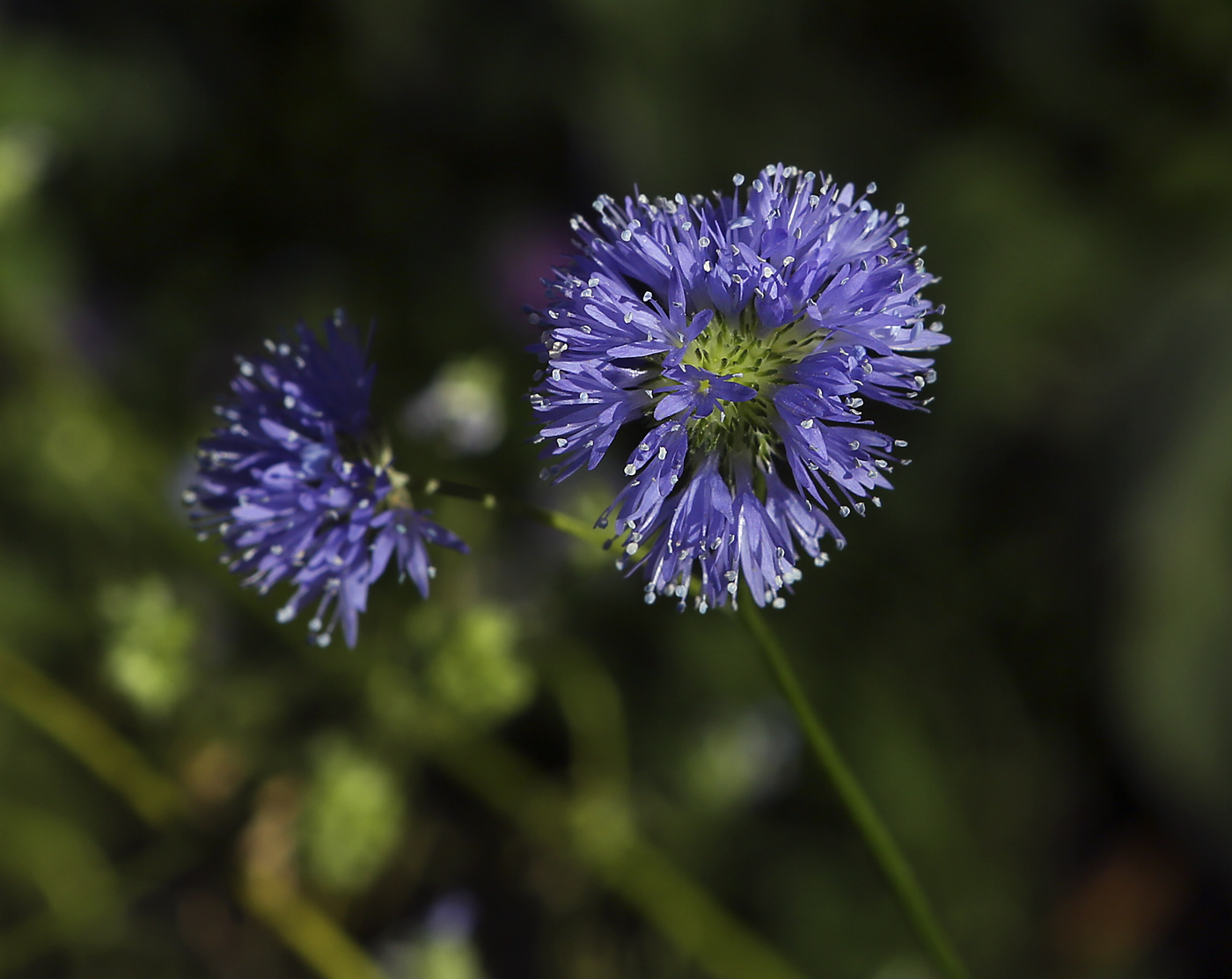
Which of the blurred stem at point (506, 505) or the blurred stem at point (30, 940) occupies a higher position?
the blurred stem at point (506, 505)

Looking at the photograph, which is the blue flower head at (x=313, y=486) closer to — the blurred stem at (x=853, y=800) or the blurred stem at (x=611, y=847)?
the blurred stem at (x=853, y=800)

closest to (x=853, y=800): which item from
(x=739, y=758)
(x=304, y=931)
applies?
(x=739, y=758)

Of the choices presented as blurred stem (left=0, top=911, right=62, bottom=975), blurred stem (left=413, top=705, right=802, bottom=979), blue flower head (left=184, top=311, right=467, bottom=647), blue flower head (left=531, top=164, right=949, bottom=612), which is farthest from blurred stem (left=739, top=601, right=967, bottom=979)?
blurred stem (left=0, top=911, right=62, bottom=975)

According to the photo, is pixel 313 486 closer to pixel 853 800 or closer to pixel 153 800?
pixel 853 800

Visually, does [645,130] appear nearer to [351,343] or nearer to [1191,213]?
[1191,213]

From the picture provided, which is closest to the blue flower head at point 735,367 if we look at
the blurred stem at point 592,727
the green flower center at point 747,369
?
the green flower center at point 747,369

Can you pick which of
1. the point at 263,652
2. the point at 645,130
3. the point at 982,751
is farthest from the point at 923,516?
the point at 263,652

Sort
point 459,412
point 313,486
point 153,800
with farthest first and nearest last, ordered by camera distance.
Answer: point 153,800
point 459,412
point 313,486
